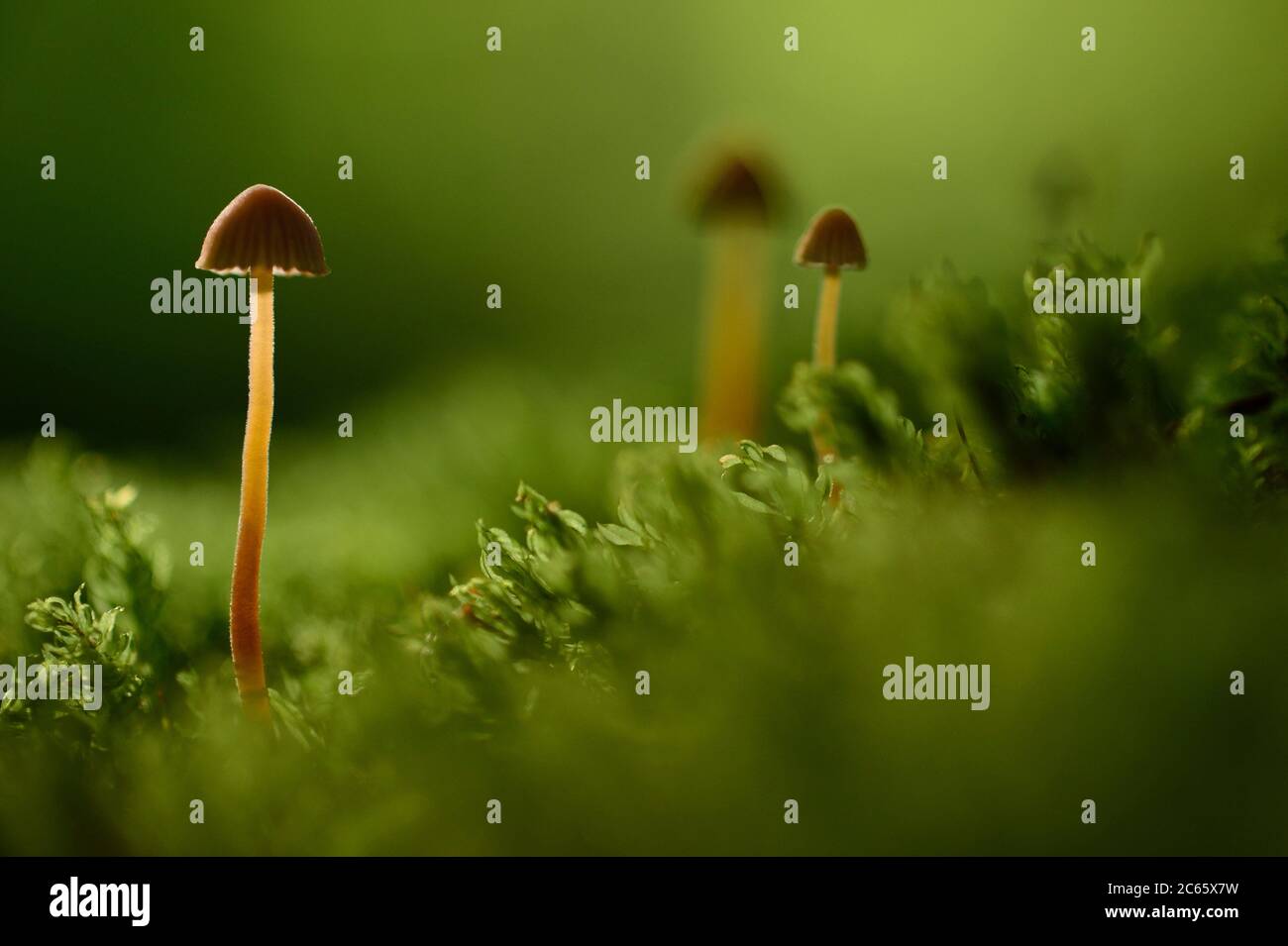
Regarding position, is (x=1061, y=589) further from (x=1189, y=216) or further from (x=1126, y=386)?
(x=1189, y=216)

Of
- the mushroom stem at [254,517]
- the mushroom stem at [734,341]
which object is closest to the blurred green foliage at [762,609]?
the mushroom stem at [254,517]

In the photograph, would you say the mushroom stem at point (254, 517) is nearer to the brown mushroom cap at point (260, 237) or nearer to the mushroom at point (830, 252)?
the brown mushroom cap at point (260, 237)

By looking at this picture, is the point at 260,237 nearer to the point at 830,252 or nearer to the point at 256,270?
the point at 256,270

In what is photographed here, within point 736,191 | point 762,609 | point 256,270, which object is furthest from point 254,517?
point 736,191

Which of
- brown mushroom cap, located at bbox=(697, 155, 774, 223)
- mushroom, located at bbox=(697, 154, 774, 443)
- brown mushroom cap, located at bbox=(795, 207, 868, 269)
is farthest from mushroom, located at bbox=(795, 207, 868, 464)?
brown mushroom cap, located at bbox=(697, 155, 774, 223)

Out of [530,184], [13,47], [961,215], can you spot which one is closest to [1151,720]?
[961,215]

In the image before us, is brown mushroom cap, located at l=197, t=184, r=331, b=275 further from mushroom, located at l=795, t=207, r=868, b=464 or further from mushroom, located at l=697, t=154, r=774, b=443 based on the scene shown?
mushroom, located at l=697, t=154, r=774, b=443
